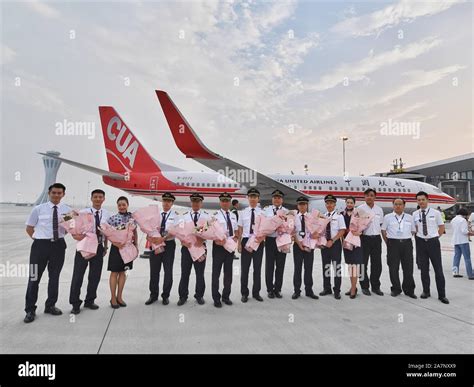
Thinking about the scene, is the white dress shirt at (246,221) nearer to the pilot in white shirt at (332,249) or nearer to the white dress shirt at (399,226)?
the pilot in white shirt at (332,249)

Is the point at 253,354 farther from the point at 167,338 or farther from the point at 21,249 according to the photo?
the point at 21,249

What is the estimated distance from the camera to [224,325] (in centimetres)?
394

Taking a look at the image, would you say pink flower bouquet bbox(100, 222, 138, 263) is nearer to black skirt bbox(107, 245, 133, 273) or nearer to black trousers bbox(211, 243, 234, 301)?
black skirt bbox(107, 245, 133, 273)

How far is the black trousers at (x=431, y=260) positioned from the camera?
521cm

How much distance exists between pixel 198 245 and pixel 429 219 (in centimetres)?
454

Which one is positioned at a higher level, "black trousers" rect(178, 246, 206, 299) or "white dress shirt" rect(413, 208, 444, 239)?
"white dress shirt" rect(413, 208, 444, 239)

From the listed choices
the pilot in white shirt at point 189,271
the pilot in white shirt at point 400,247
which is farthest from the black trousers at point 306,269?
the pilot in white shirt at point 189,271

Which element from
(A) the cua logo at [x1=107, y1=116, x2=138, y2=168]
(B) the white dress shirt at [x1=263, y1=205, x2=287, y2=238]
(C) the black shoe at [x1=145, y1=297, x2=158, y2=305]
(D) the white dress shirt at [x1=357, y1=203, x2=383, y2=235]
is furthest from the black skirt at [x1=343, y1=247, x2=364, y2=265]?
(A) the cua logo at [x1=107, y1=116, x2=138, y2=168]

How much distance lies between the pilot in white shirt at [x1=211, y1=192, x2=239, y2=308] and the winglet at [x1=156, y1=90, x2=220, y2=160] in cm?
675

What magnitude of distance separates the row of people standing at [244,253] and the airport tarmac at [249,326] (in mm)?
257

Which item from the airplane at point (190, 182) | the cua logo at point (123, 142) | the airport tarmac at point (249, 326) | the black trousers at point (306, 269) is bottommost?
the airport tarmac at point (249, 326)

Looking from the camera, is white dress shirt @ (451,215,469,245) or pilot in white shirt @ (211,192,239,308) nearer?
pilot in white shirt @ (211,192,239,308)

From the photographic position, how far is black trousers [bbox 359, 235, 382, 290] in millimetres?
5598
